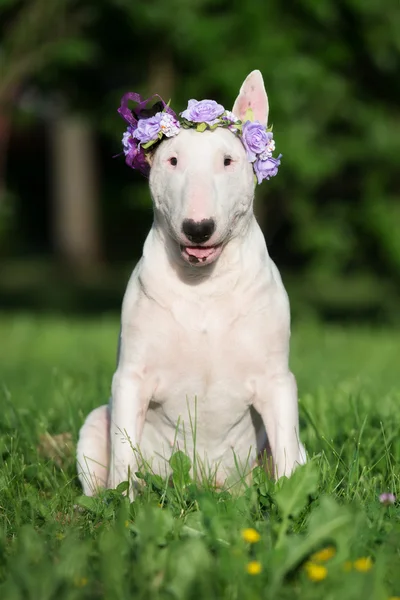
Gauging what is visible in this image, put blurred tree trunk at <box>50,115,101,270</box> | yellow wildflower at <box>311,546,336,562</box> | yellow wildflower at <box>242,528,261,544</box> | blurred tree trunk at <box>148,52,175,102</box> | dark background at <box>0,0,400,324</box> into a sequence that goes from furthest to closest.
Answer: blurred tree trunk at <box>50,115,101,270</box> → blurred tree trunk at <box>148,52,175,102</box> → dark background at <box>0,0,400,324</box> → yellow wildflower at <box>242,528,261,544</box> → yellow wildflower at <box>311,546,336,562</box>

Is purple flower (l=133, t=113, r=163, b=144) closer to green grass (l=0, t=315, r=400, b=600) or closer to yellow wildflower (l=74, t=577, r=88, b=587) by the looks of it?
green grass (l=0, t=315, r=400, b=600)

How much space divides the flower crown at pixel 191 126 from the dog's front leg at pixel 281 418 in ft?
2.61

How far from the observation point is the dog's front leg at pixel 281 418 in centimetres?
384

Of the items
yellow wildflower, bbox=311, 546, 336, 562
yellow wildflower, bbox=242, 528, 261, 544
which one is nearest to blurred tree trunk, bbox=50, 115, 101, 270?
yellow wildflower, bbox=242, 528, 261, 544

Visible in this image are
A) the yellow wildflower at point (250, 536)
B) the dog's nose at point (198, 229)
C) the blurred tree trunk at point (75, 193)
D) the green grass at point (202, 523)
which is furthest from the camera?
the blurred tree trunk at point (75, 193)

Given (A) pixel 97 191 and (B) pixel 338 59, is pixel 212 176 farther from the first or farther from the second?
(A) pixel 97 191

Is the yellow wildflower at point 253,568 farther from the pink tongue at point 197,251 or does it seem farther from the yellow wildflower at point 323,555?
the pink tongue at point 197,251

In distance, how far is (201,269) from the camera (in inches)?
153

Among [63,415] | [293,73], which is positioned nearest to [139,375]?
[63,415]

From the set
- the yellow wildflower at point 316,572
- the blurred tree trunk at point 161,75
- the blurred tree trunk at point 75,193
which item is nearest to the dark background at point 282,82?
the blurred tree trunk at point 161,75

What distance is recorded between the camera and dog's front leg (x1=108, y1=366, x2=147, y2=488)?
3855 millimetres

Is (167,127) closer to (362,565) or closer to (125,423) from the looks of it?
(125,423)

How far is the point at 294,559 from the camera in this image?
9.29 ft

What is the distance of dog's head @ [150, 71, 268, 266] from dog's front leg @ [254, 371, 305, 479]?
0.56m
